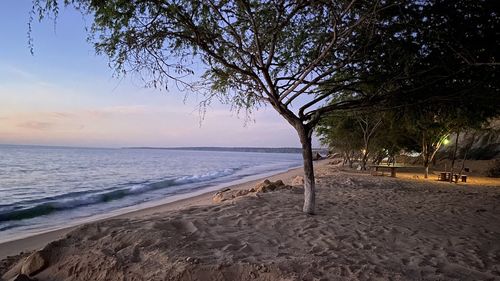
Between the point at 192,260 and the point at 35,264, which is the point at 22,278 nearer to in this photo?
the point at 35,264

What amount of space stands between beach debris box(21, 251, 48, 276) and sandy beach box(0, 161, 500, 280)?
0.03 metres

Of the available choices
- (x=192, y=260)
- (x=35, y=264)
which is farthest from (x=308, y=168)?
(x=35, y=264)

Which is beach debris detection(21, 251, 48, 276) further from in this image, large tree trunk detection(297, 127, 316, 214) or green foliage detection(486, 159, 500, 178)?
green foliage detection(486, 159, 500, 178)

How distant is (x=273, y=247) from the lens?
16.7ft

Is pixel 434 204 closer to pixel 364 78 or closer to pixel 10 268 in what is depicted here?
pixel 364 78

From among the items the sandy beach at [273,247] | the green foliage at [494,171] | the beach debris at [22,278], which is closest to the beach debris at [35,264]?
the sandy beach at [273,247]

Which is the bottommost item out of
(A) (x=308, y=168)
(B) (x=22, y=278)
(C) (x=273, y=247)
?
(B) (x=22, y=278)

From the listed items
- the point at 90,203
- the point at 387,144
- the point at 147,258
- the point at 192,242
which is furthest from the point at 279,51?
the point at 387,144

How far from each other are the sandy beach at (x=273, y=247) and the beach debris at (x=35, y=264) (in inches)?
1.3

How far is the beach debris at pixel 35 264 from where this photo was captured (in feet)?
15.1

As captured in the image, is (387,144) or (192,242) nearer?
(192,242)

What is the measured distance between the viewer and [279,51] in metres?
7.87

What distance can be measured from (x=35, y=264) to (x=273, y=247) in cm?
325

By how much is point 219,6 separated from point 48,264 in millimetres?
4713
